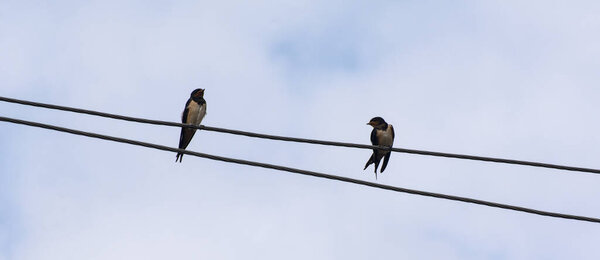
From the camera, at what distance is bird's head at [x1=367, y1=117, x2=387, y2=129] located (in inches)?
572

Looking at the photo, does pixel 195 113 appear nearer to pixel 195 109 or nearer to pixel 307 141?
pixel 195 109

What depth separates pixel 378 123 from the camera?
47.9ft

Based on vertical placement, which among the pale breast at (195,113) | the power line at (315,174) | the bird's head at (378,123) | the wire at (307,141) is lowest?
the power line at (315,174)

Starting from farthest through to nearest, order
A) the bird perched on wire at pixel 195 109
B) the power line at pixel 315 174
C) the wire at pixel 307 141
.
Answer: the bird perched on wire at pixel 195 109 < the wire at pixel 307 141 < the power line at pixel 315 174

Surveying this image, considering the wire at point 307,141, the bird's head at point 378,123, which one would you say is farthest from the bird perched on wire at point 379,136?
the wire at point 307,141

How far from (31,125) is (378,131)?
8.21 meters

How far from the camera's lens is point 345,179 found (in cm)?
699

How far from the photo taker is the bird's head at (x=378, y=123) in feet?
47.6

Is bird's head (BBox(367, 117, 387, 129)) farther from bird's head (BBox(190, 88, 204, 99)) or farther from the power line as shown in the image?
the power line

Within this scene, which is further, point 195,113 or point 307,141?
point 195,113

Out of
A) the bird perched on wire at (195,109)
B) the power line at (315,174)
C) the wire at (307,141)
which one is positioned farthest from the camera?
the bird perched on wire at (195,109)

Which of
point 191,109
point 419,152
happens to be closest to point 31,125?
point 419,152

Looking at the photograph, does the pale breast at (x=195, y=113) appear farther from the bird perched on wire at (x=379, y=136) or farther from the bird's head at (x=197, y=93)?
the bird perched on wire at (x=379, y=136)

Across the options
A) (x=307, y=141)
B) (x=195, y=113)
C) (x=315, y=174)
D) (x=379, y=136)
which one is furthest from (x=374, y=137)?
(x=315, y=174)
